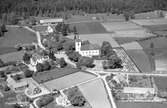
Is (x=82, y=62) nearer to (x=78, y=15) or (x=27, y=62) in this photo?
(x=27, y=62)

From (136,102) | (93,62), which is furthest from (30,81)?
(136,102)

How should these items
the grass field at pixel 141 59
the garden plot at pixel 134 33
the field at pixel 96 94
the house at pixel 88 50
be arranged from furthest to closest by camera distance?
the garden plot at pixel 134 33
the house at pixel 88 50
the grass field at pixel 141 59
the field at pixel 96 94

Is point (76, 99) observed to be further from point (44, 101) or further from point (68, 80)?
point (68, 80)

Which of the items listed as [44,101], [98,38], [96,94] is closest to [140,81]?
[96,94]

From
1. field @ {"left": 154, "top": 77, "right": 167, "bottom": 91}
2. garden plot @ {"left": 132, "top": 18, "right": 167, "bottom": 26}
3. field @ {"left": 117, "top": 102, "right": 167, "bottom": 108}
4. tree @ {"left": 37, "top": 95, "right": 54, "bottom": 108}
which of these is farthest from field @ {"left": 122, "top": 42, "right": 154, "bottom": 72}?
garden plot @ {"left": 132, "top": 18, "right": 167, "bottom": 26}

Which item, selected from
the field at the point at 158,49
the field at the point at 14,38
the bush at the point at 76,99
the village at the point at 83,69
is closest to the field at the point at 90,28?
the village at the point at 83,69

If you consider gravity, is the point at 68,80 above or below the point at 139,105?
above

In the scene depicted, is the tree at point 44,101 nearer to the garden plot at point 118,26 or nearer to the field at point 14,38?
the field at point 14,38
